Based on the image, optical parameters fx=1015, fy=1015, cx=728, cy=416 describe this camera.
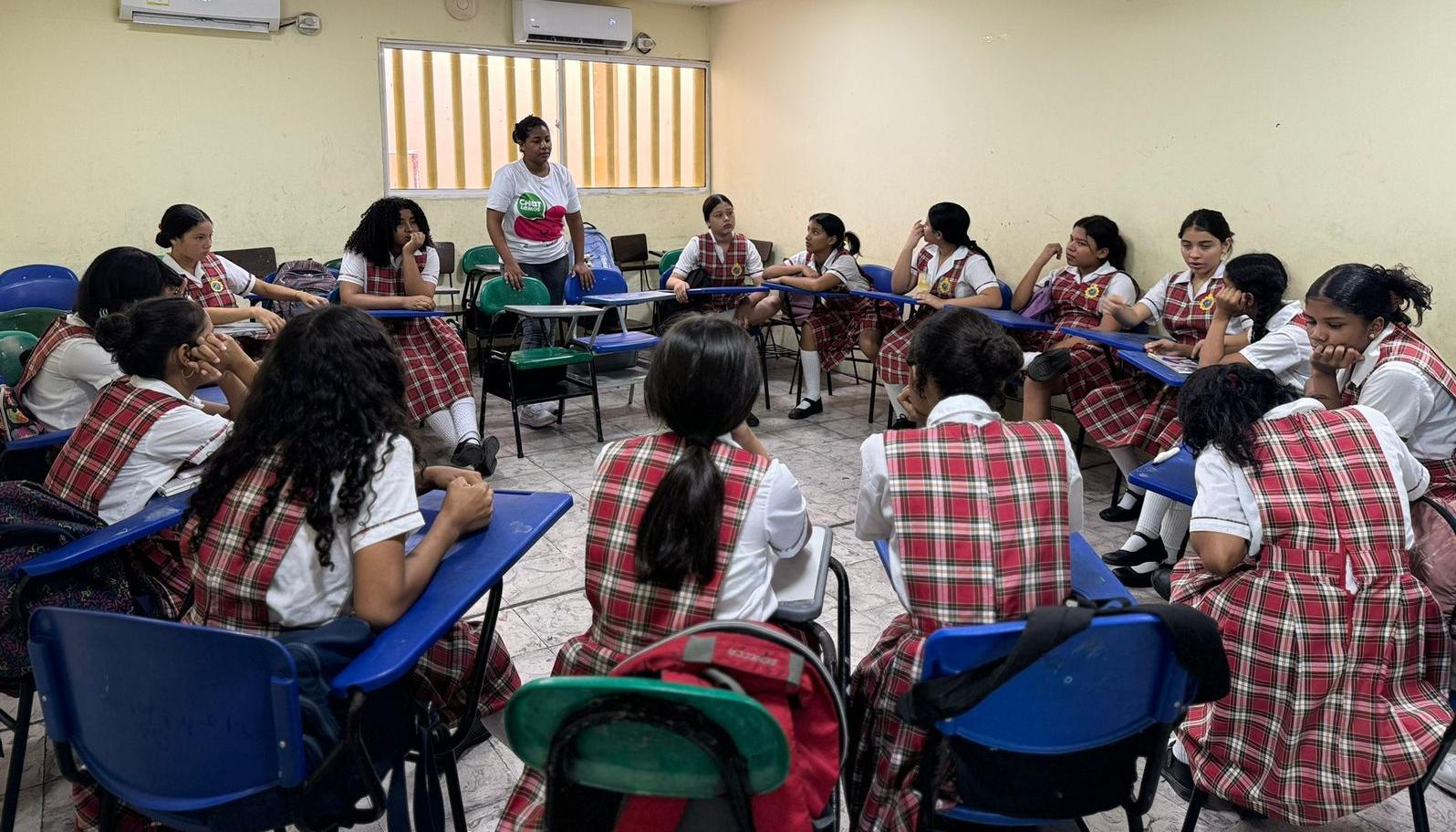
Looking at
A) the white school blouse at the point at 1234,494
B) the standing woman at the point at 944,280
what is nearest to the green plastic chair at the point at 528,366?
the standing woman at the point at 944,280

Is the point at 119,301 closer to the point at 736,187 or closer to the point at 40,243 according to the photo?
the point at 40,243

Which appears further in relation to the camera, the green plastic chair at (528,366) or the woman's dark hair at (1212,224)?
the green plastic chair at (528,366)

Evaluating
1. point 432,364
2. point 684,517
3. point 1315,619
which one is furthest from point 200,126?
point 1315,619

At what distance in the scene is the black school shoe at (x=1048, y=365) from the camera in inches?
169

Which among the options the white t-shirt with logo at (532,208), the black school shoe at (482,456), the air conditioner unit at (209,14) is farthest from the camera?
the air conditioner unit at (209,14)

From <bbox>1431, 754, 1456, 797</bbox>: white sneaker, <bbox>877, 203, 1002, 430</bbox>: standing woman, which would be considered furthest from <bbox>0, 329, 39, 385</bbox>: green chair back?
<bbox>1431, 754, 1456, 797</bbox>: white sneaker

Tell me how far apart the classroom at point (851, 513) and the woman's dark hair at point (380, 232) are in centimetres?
2

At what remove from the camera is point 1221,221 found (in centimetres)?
416

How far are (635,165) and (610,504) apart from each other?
6662 millimetres

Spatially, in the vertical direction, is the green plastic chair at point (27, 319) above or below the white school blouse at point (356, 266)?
below

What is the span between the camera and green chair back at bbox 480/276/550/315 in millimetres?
5215

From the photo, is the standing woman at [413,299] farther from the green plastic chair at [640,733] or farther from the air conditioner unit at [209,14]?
the green plastic chair at [640,733]

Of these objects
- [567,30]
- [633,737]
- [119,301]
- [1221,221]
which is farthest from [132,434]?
[567,30]

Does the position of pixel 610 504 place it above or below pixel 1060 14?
below
